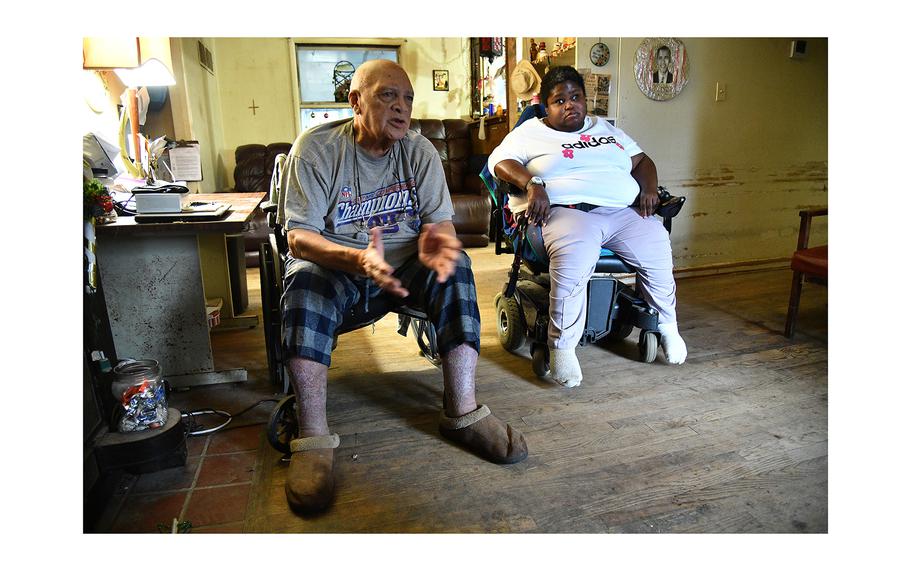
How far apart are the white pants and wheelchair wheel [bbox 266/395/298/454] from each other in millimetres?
900

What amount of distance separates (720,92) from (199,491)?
11.3ft

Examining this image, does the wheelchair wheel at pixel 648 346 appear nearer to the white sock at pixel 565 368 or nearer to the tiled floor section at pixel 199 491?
the white sock at pixel 565 368

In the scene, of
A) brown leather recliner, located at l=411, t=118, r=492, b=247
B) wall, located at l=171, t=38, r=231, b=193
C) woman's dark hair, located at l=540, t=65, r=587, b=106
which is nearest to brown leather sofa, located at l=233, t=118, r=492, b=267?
brown leather recliner, located at l=411, t=118, r=492, b=247

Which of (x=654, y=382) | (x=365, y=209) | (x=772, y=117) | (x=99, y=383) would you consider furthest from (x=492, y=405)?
(x=772, y=117)

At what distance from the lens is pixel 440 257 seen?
135cm

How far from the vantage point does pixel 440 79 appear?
235 inches

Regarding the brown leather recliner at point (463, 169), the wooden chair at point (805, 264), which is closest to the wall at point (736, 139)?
the wooden chair at point (805, 264)

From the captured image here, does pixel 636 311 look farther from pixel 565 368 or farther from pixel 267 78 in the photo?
pixel 267 78

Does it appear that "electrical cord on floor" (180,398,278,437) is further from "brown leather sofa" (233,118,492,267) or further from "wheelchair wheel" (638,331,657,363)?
"brown leather sofa" (233,118,492,267)

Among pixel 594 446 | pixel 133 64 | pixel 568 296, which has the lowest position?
pixel 594 446

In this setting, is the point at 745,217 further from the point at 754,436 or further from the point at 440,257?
the point at 440,257

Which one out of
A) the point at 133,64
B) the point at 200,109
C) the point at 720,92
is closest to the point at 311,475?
the point at 133,64

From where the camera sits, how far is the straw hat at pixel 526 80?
3.52 meters

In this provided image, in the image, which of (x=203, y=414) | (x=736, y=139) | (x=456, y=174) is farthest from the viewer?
(x=456, y=174)
